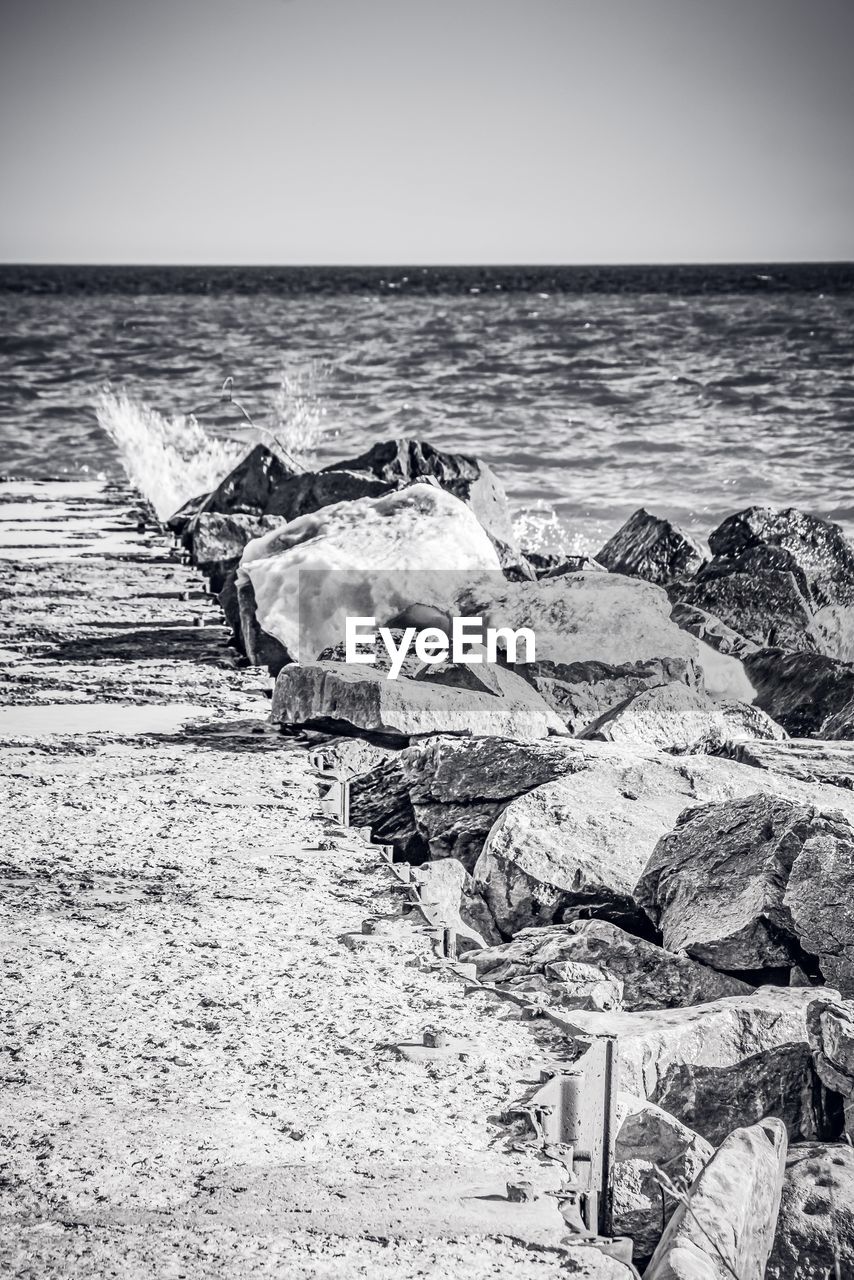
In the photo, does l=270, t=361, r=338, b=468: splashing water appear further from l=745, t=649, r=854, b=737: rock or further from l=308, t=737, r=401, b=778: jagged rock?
l=308, t=737, r=401, b=778: jagged rock

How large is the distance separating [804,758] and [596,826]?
73 centimetres

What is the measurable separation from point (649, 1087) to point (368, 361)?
69.9 ft

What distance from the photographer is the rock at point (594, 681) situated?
3873 mm

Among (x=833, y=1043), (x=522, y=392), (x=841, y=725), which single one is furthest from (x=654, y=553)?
(x=522, y=392)

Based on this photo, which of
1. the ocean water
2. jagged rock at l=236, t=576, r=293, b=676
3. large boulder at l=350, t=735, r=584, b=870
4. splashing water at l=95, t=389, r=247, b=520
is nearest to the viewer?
large boulder at l=350, t=735, r=584, b=870

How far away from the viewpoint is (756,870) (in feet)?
8.09


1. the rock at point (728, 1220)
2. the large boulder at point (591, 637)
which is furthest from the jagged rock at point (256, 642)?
the rock at point (728, 1220)

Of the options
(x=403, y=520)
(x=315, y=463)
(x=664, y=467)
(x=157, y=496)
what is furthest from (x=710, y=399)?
(x=403, y=520)

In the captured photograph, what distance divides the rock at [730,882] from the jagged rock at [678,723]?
2.50ft

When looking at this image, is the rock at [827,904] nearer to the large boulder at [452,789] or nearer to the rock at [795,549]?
the large boulder at [452,789]

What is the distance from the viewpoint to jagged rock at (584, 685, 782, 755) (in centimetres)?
347

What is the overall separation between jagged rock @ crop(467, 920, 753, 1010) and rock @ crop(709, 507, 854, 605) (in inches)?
130

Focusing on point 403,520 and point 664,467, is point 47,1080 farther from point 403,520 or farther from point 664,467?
point 664,467

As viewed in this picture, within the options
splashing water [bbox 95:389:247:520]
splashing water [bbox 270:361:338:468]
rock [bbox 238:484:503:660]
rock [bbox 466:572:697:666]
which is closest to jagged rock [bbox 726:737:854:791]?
rock [bbox 466:572:697:666]
